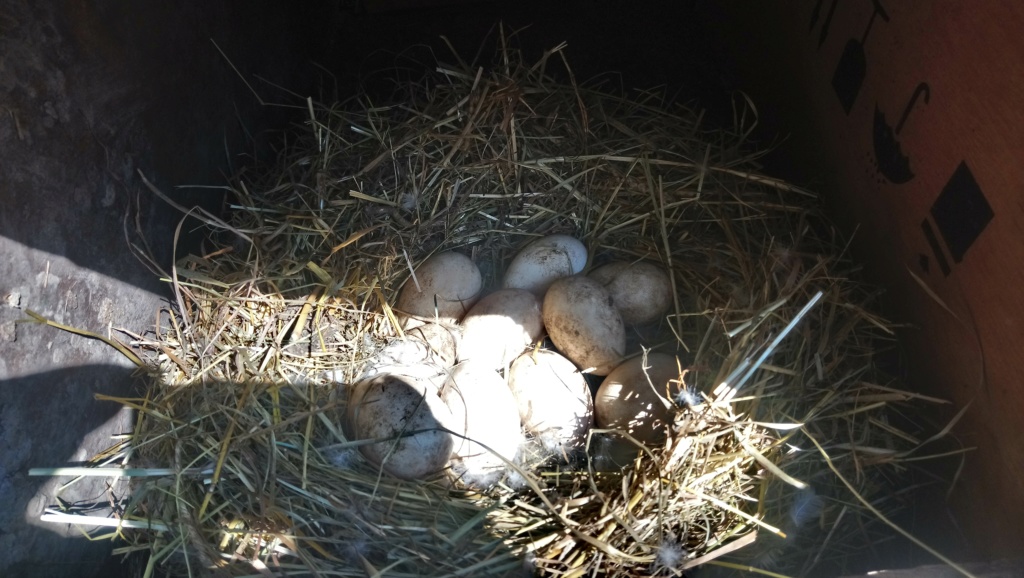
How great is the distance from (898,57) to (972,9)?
31 cm

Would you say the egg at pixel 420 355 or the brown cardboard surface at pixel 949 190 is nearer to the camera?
the brown cardboard surface at pixel 949 190

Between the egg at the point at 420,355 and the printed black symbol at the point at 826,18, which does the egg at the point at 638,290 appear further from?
the printed black symbol at the point at 826,18

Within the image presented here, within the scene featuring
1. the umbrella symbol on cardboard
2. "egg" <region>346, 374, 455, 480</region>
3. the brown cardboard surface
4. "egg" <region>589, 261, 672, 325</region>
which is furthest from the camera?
"egg" <region>589, 261, 672, 325</region>

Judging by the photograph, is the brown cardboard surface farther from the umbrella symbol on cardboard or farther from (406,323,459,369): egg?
(406,323,459,369): egg

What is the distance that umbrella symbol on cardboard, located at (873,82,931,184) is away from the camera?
2.00 m

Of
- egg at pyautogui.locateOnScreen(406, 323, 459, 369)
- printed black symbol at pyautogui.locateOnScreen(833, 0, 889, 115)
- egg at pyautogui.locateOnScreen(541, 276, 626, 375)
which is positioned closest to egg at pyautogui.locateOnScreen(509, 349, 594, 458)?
egg at pyautogui.locateOnScreen(541, 276, 626, 375)

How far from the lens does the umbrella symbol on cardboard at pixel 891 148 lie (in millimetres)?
2004

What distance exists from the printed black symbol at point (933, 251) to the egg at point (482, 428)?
130cm

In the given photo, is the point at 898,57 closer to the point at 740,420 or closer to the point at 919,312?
the point at 919,312

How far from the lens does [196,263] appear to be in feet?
7.93

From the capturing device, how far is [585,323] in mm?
2068

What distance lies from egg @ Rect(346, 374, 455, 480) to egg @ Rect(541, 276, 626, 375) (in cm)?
45

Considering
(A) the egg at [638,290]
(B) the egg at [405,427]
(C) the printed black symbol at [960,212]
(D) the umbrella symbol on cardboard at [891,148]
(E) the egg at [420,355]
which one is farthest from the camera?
(A) the egg at [638,290]

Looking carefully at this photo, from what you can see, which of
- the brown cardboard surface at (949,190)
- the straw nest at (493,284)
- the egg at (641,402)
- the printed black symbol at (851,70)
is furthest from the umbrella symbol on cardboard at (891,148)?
the egg at (641,402)
